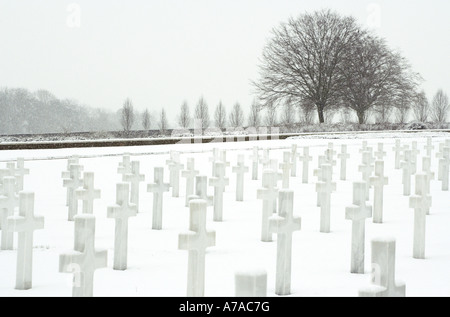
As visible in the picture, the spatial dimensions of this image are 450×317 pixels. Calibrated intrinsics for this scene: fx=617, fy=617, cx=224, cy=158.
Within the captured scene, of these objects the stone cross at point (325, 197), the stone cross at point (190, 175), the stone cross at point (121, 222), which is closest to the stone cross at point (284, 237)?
the stone cross at point (121, 222)

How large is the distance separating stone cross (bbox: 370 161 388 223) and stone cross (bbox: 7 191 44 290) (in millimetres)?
4711

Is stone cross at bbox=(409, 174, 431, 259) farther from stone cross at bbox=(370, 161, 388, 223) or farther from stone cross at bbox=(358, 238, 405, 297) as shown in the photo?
stone cross at bbox=(358, 238, 405, 297)

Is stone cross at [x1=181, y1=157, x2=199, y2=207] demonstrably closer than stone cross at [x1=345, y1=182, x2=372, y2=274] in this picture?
No

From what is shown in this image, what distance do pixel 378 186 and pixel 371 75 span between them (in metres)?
38.4

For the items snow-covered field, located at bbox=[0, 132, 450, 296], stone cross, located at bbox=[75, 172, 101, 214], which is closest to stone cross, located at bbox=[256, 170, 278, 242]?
snow-covered field, located at bbox=[0, 132, 450, 296]

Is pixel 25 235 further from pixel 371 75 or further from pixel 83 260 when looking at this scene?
pixel 371 75

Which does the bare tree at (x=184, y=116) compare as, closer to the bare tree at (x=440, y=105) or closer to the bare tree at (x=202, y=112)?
the bare tree at (x=202, y=112)

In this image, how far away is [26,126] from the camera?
245 feet

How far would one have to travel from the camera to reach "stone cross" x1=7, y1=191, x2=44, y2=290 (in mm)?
5586

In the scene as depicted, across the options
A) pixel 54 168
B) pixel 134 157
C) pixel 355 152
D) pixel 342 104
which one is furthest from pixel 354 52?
pixel 54 168
